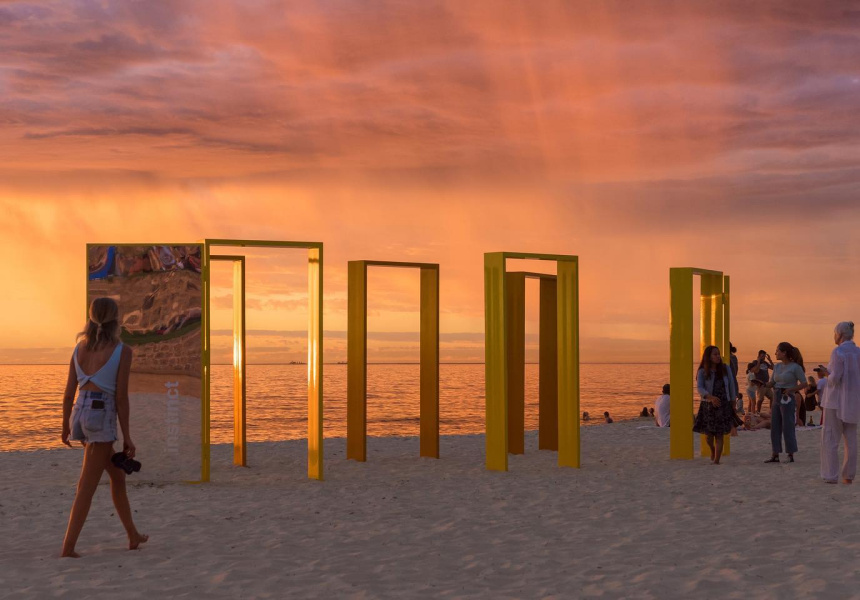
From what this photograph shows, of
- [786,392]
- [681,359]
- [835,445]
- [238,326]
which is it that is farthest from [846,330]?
[238,326]

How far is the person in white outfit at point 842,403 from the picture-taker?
10.1 m

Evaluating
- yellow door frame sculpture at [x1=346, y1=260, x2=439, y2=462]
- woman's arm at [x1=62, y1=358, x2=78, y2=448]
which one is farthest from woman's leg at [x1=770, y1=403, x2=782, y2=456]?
woman's arm at [x1=62, y1=358, x2=78, y2=448]

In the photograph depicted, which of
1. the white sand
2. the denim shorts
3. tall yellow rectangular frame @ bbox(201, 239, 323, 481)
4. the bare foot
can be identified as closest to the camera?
the white sand

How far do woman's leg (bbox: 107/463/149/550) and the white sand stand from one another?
120 millimetres

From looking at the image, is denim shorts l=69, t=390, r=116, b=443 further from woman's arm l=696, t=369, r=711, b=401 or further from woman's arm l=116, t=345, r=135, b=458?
woman's arm l=696, t=369, r=711, b=401

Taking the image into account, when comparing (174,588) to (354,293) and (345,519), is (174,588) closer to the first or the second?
(345,519)

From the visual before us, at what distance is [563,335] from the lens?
40.4ft

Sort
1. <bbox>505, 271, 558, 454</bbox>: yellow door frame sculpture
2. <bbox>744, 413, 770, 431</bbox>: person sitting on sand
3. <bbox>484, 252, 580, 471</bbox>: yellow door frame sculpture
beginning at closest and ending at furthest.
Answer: <bbox>484, 252, 580, 471</bbox>: yellow door frame sculpture < <bbox>505, 271, 558, 454</bbox>: yellow door frame sculpture < <bbox>744, 413, 770, 431</bbox>: person sitting on sand

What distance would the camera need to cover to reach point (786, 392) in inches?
482

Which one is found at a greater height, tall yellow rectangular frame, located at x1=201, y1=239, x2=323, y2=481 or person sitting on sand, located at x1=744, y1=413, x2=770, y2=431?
tall yellow rectangular frame, located at x1=201, y1=239, x2=323, y2=481

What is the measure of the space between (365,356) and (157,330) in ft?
11.4

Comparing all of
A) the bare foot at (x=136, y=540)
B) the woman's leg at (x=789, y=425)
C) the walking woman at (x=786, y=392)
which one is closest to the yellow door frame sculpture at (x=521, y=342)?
the walking woman at (x=786, y=392)

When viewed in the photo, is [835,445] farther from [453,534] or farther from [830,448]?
[453,534]

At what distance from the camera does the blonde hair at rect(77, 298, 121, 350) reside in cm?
641
